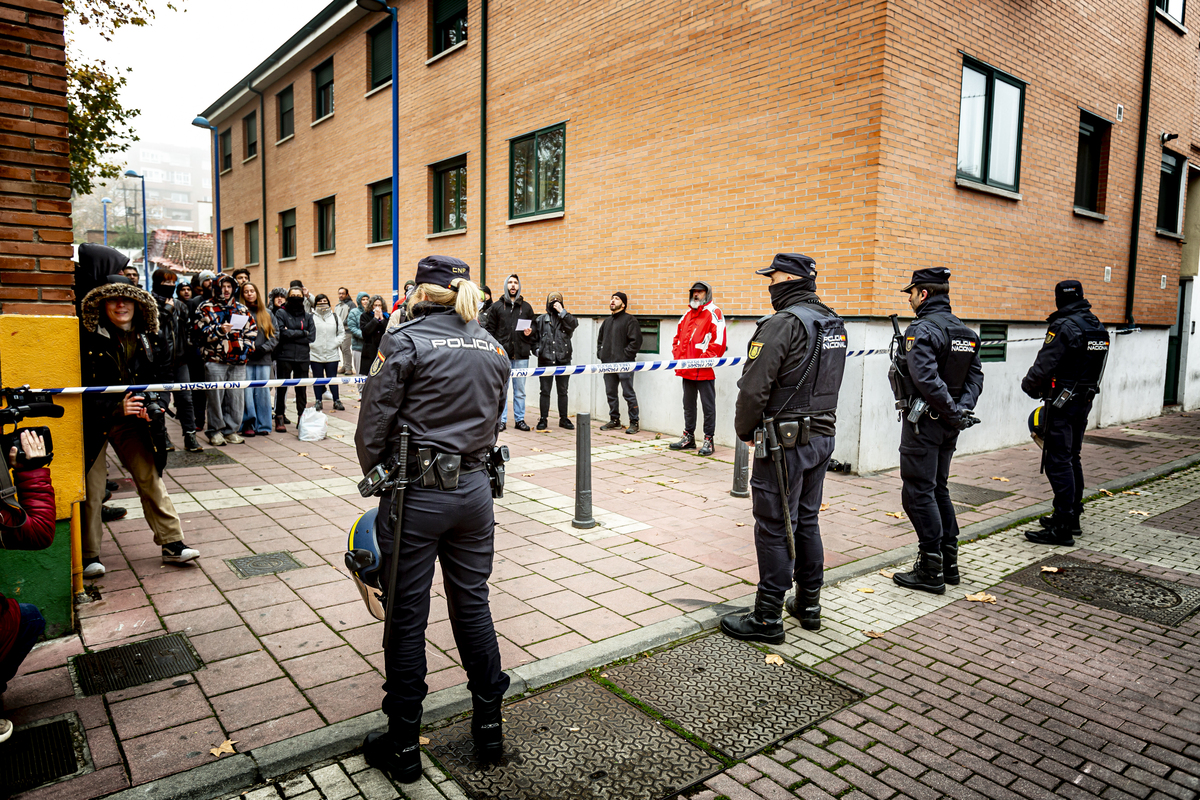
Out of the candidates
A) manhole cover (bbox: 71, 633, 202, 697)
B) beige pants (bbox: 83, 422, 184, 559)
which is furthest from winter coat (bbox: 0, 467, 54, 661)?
beige pants (bbox: 83, 422, 184, 559)

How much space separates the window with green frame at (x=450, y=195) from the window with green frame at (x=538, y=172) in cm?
171

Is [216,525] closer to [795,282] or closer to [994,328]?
[795,282]

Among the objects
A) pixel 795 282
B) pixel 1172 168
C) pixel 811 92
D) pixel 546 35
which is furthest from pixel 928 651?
pixel 1172 168

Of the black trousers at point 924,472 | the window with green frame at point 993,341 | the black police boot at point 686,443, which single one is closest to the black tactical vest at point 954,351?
the black trousers at point 924,472

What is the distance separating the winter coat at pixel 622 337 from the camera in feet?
35.9

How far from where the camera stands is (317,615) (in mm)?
4496

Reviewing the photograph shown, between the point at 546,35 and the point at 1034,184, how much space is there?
25.7 feet

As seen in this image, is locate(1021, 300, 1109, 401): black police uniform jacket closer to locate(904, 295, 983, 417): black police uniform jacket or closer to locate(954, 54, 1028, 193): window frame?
locate(904, 295, 983, 417): black police uniform jacket

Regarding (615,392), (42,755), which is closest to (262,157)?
(615,392)

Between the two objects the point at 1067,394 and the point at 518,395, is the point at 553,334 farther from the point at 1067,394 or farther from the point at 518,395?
the point at 1067,394

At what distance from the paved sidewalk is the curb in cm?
2

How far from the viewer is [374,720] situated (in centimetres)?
340

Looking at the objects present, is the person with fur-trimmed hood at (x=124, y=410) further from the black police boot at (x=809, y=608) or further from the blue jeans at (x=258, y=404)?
the blue jeans at (x=258, y=404)

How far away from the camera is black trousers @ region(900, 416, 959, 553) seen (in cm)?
514
